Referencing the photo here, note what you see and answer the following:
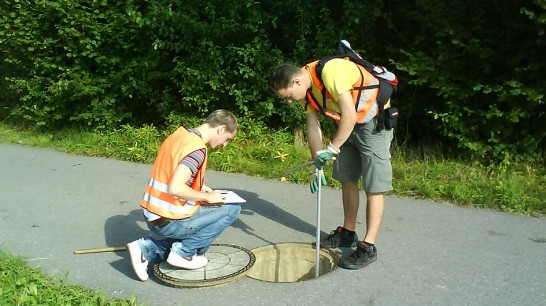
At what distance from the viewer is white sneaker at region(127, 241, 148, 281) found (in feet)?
13.9

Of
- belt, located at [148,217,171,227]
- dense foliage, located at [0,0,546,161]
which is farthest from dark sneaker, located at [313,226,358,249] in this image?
dense foliage, located at [0,0,546,161]

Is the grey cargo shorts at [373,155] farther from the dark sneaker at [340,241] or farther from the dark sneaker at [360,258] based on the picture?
the dark sneaker at [340,241]

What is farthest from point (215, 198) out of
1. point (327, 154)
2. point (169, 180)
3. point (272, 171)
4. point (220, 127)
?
point (272, 171)

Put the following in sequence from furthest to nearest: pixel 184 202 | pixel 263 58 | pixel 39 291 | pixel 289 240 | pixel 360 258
Result: pixel 263 58 → pixel 289 240 → pixel 360 258 → pixel 184 202 → pixel 39 291

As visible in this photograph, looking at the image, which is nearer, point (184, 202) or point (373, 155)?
point (184, 202)

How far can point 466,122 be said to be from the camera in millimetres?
7180

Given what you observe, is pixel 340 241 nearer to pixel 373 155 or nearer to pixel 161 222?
pixel 373 155

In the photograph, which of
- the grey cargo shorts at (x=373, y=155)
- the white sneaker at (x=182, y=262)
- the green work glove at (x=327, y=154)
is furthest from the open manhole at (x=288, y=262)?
the green work glove at (x=327, y=154)

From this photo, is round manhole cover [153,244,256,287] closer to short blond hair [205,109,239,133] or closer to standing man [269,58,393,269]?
standing man [269,58,393,269]

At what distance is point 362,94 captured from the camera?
4391 mm

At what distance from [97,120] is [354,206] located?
582 centimetres

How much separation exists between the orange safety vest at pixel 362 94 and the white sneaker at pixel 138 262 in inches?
69.2

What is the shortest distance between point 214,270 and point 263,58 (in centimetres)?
460

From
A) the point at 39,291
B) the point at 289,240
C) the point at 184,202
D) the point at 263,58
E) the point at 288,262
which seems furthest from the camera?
the point at 263,58
